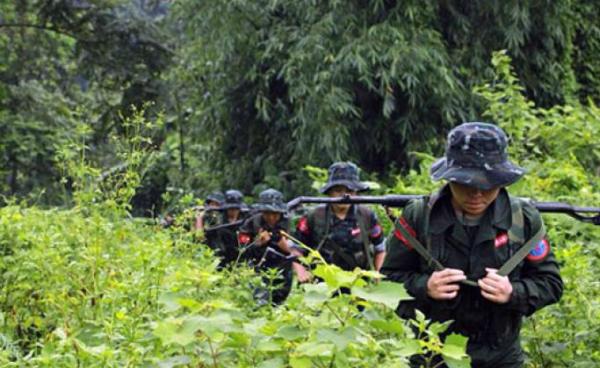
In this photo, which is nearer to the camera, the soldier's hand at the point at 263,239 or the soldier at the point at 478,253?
the soldier at the point at 478,253

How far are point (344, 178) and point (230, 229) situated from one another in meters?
2.78

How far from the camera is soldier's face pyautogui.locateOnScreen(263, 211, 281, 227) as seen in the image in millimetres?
9133

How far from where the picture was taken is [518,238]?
3.85 metres

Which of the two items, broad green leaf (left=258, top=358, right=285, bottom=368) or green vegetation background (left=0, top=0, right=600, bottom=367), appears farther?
green vegetation background (left=0, top=0, right=600, bottom=367)

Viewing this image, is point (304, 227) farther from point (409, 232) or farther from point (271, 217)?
point (409, 232)

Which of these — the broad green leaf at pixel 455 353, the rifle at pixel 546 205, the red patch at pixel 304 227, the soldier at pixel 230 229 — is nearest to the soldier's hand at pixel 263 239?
the red patch at pixel 304 227

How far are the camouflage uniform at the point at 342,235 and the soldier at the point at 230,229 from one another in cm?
229

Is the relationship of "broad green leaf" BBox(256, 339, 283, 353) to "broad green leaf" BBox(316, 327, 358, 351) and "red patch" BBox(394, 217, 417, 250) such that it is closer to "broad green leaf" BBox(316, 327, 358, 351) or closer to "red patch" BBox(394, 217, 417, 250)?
"broad green leaf" BBox(316, 327, 358, 351)

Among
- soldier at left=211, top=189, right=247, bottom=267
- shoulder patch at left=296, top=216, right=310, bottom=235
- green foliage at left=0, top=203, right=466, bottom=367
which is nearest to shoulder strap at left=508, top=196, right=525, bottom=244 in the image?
green foliage at left=0, top=203, right=466, bottom=367

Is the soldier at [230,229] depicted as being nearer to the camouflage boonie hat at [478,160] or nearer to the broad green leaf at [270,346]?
the camouflage boonie hat at [478,160]

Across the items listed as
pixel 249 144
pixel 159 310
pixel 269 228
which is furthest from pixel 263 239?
pixel 249 144

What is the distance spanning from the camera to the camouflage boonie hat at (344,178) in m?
7.73

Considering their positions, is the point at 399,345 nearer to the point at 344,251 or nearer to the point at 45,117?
the point at 344,251

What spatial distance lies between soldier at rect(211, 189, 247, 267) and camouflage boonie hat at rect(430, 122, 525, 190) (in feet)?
19.8
